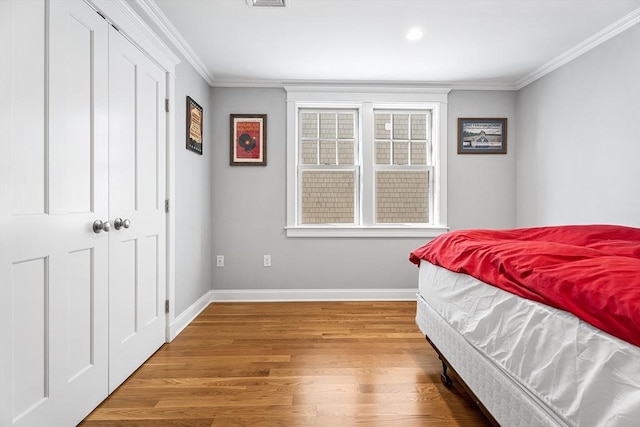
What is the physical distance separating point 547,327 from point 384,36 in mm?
2397

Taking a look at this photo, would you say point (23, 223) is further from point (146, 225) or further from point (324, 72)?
point (324, 72)

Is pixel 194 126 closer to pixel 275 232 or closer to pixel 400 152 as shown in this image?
pixel 275 232

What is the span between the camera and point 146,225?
2.12 metres

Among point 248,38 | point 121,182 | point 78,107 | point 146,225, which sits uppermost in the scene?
point 248,38

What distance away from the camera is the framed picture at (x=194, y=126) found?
278 cm

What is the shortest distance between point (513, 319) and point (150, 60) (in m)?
2.51

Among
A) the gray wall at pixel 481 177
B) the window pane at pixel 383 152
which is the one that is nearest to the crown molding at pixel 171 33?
the window pane at pixel 383 152

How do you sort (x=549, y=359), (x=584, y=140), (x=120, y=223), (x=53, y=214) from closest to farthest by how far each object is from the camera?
(x=549, y=359), (x=53, y=214), (x=120, y=223), (x=584, y=140)

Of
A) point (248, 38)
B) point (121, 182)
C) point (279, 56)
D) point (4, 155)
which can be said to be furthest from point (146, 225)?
point (279, 56)

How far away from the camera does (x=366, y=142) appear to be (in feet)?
11.6

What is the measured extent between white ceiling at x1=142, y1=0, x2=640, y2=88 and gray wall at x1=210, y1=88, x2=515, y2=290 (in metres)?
0.27

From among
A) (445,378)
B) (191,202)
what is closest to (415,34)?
(191,202)

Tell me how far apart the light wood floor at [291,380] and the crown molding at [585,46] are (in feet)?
8.95

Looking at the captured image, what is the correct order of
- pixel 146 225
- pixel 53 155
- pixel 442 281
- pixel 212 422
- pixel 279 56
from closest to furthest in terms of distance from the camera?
1. pixel 53 155
2. pixel 212 422
3. pixel 442 281
4. pixel 146 225
5. pixel 279 56
